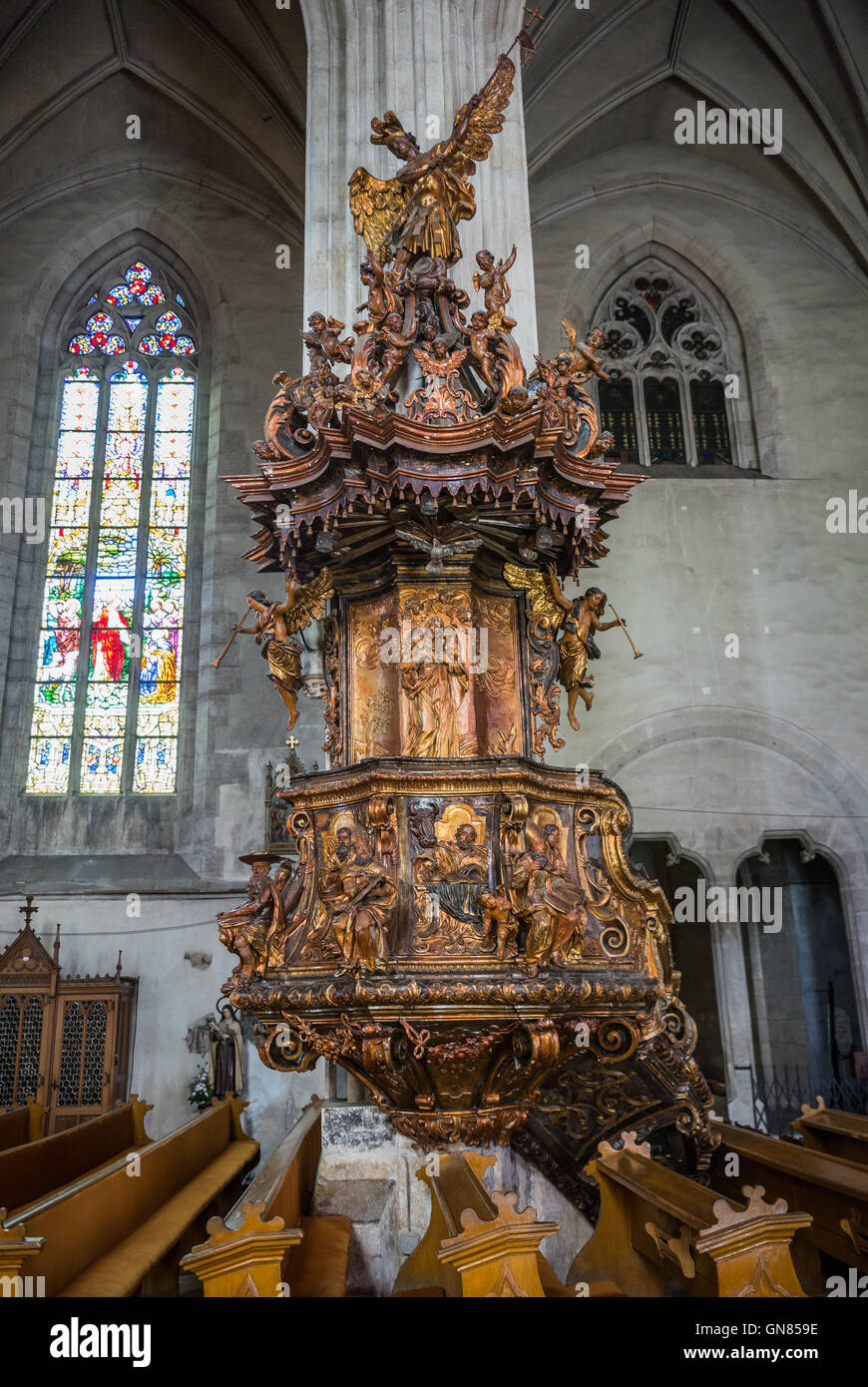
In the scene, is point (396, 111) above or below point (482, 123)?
above

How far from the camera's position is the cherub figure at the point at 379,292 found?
555 centimetres

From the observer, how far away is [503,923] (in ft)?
14.5

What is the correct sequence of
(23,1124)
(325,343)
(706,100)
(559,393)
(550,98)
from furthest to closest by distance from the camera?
(706,100), (550,98), (23,1124), (325,343), (559,393)

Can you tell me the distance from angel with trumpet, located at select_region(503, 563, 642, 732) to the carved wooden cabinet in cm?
685

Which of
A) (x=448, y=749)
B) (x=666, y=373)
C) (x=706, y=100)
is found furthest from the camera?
(x=706, y=100)

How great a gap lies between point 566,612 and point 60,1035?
7.57 m

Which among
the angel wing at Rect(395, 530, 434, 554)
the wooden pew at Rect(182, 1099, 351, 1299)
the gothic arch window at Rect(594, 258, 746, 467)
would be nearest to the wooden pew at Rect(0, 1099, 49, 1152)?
the wooden pew at Rect(182, 1099, 351, 1299)

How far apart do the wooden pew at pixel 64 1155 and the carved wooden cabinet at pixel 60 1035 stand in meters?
2.92

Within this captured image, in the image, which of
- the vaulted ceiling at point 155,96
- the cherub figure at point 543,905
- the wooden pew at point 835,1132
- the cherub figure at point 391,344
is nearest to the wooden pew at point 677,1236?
the cherub figure at point 543,905

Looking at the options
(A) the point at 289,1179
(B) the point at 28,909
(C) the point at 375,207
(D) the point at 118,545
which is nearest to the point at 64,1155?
(A) the point at 289,1179

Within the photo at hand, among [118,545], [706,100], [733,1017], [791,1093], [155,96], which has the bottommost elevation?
[791,1093]

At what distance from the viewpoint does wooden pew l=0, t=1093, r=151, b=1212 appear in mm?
5180

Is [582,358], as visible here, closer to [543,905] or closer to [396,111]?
[543,905]

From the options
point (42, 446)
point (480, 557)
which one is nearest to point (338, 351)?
point (480, 557)
